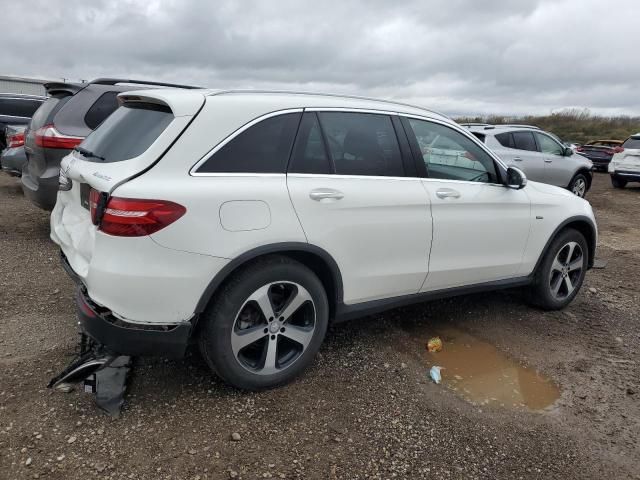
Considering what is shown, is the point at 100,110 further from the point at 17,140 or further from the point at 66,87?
the point at 17,140

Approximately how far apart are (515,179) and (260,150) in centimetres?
218

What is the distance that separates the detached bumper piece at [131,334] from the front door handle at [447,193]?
190 centimetres

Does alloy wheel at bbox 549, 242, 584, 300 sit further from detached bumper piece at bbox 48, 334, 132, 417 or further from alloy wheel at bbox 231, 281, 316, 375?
detached bumper piece at bbox 48, 334, 132, 417

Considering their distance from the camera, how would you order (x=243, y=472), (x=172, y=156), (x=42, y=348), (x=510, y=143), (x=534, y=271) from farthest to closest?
(x=510, y=143) < (x=534, y=271) < (x=42, y=348) < (x=172, y=156) < (x=243, y=472)

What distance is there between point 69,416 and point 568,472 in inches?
102

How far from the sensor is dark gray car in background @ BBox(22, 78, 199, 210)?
17.5ft

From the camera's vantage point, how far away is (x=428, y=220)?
3.61m

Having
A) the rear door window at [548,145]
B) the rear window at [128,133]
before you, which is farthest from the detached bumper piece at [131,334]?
the rear door window at [548,145]

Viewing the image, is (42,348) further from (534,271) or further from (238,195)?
(534,271)

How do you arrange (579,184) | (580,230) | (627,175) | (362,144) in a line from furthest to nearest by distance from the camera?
(627,175)
(579,184)
(580,230)
(362,144)

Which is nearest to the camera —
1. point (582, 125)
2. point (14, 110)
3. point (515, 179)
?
point (515, 179)


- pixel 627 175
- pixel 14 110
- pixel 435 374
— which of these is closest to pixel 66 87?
pixel 435 374

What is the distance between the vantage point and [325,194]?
3.13 m

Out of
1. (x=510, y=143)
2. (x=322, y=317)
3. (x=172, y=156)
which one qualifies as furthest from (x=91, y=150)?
(x=510, y=143)
